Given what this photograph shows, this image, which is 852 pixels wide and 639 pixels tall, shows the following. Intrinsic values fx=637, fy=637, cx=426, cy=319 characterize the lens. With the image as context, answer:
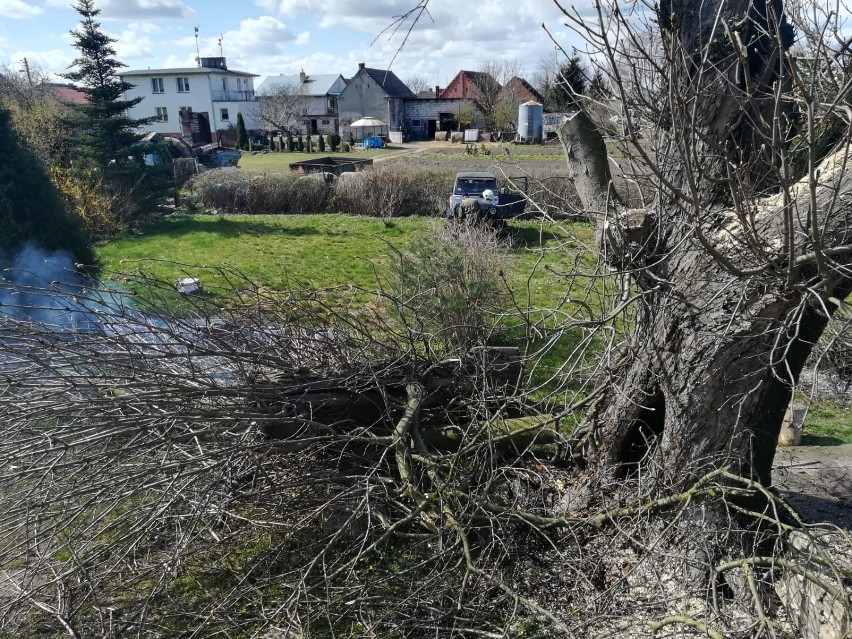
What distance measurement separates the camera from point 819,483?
215 inches

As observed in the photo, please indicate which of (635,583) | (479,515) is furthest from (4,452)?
(635,583)

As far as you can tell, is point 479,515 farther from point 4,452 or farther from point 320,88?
point 320,88

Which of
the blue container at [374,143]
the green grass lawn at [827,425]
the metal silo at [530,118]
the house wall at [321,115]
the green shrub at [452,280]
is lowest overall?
the green grass lawn at [827,425]

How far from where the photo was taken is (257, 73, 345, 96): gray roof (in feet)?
171

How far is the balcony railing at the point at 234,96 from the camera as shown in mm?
49156

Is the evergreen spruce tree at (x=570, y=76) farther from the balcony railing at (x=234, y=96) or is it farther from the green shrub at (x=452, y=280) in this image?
the balcony railing at (x=234, y=96)

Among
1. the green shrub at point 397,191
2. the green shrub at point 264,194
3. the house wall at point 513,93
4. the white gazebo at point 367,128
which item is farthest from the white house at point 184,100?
the green shrub at point 397,191

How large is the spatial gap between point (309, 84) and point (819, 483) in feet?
176

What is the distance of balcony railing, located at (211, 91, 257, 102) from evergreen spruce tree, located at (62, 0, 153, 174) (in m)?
32.9

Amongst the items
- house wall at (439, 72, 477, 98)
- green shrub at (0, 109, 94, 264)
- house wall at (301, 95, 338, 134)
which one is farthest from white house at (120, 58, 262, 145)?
green shrub at (0, 109, 94, 264)

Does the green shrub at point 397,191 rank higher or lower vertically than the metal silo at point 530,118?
lower

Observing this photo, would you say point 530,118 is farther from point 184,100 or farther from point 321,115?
point 184,100

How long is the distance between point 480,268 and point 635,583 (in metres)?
5.88

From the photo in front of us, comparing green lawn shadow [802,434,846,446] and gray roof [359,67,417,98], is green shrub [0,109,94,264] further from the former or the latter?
gray roof [359,67,417,98]
